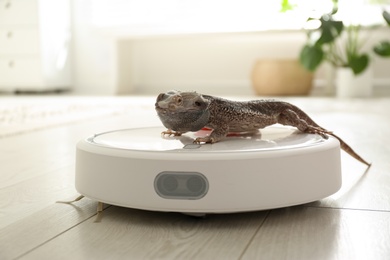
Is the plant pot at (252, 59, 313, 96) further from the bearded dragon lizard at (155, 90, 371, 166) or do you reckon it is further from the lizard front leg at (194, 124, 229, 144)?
the lizard front leg at (194, 124, 229, 144)

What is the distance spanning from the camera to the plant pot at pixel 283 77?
427cm

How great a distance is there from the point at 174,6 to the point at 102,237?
422 centimetres

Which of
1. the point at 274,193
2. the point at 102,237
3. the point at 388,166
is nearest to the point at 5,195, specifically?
the point at 102,237

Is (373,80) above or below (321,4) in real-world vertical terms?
below

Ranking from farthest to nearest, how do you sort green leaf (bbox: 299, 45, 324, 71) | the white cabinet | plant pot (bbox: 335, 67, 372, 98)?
the white cabinet < plant pot (bbox: 335, 67, 372, 98) < green leaf (bbox: 299, 45, 324, 71)

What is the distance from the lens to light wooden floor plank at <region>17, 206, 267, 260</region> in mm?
667

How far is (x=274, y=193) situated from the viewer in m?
0.78

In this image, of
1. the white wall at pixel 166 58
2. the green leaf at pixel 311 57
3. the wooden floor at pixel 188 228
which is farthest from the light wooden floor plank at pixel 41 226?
the white wall at pixel 166 58

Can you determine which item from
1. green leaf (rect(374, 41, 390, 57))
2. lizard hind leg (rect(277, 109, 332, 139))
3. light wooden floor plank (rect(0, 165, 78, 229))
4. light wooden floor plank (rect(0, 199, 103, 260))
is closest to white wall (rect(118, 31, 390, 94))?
green leaf (rect(374, 41, 390, 57))

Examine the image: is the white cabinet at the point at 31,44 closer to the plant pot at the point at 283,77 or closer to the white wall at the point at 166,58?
the white wall at the point at 166,58

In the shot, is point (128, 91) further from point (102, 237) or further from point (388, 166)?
point (102, 237)

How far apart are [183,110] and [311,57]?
3139mm

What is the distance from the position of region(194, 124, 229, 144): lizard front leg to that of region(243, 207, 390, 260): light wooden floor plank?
0.14 metres

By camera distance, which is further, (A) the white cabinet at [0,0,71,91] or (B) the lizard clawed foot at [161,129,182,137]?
(A) the white cabinet at [0,0,71,91]
